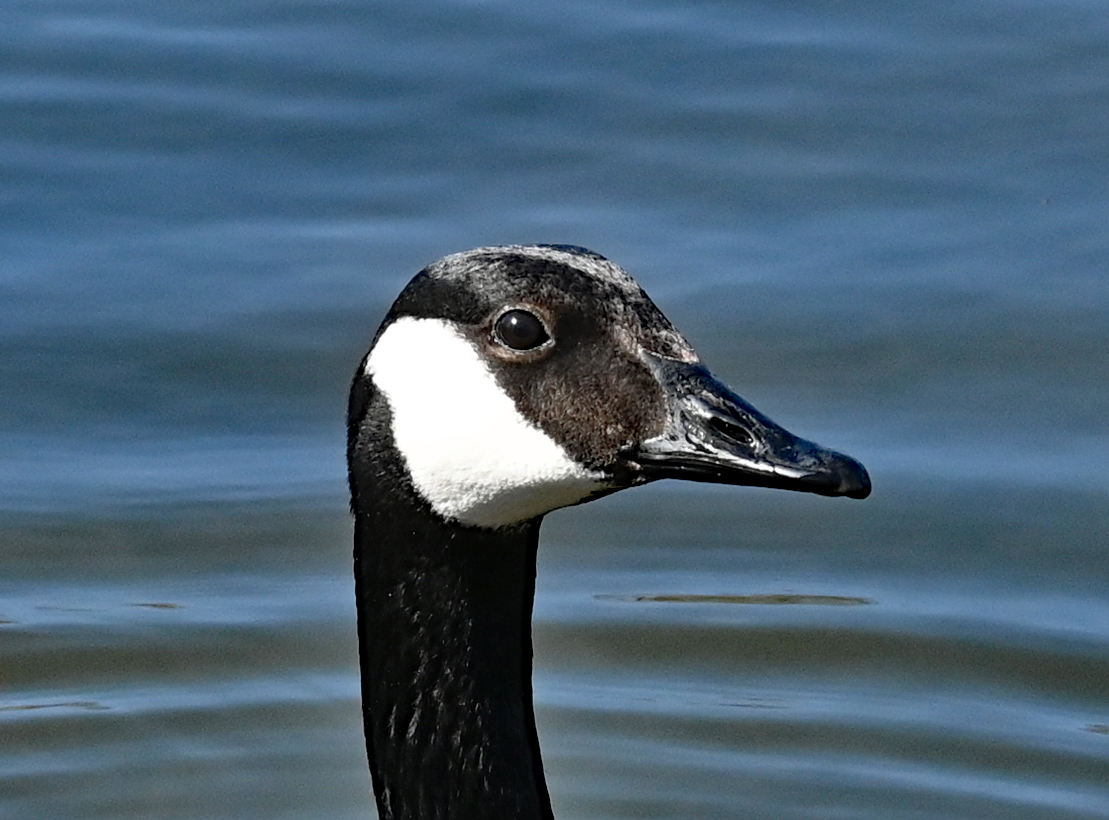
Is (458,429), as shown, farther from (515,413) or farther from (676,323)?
(676,323)

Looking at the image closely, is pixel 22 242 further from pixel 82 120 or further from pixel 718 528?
pixel 718 528

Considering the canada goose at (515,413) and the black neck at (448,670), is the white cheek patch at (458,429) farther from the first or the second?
the black neck at (448,670)

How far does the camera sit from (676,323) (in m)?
8.92

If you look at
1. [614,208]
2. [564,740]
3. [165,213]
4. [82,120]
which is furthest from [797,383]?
[82,120]

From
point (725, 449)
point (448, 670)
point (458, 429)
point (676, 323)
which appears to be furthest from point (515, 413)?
point (676, 323)

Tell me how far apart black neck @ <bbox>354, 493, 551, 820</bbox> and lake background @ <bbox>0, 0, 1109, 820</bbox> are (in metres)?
1.91

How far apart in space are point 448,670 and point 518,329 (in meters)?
0.94

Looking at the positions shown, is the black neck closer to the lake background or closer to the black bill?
the black bill

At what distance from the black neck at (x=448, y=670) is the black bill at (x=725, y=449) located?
18.2 inches

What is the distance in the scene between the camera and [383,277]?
9.41 metres

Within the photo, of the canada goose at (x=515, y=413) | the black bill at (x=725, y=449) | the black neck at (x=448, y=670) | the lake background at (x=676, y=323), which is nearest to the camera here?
the black bill at (x=725, y=449)

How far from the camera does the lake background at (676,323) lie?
24.1 feet

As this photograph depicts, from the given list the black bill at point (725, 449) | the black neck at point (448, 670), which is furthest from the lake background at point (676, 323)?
the black bill at point (725, 449)

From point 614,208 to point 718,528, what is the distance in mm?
2236
